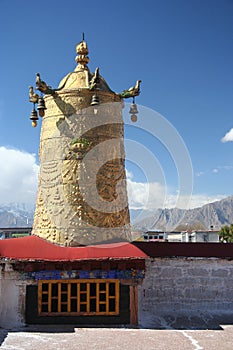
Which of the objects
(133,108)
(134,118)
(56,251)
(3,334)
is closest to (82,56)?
(133,108)

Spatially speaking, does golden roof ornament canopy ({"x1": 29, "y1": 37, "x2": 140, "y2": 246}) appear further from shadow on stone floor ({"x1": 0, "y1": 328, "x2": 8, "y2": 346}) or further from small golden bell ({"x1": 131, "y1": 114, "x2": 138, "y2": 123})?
shadow on stone floor ({"x1": 0, "y1": 328, "x2": 8, "y2": 346})

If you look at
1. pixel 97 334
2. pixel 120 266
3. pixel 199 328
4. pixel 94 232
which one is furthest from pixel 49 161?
pixel 199 328

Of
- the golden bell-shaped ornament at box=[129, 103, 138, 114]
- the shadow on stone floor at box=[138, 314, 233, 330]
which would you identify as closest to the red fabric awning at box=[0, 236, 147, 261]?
the shadow on stone floor at box=[138, 314, 233, 330]

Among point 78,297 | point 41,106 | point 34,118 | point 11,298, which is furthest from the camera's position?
point 34,118

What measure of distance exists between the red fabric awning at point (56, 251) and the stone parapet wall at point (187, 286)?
1.71 meters

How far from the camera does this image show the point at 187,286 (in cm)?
1318

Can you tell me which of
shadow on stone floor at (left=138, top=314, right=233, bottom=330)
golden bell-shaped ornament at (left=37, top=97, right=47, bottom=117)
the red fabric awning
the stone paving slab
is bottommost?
the stone paving slab

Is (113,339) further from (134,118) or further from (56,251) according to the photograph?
(134,118)

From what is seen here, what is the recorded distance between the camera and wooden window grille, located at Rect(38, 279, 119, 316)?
11492 millimetres

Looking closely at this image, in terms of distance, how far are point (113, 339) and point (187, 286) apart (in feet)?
12.8

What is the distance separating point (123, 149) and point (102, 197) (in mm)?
1913

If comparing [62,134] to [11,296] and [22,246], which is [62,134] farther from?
[11,296]

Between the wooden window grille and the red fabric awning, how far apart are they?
2.30ft

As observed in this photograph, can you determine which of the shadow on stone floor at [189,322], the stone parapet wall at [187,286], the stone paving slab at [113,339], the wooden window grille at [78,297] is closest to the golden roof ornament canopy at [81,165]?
the wooden window grille at [78,297]
